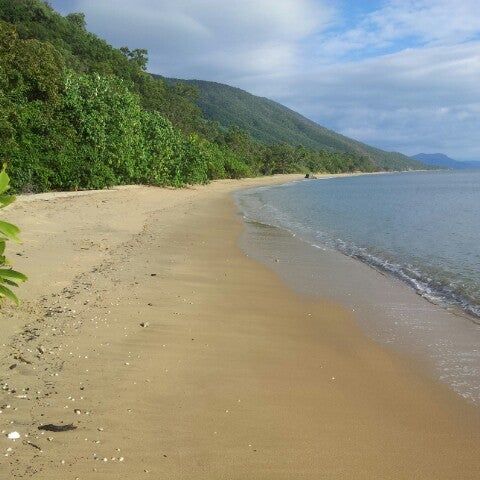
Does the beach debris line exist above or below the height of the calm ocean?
above

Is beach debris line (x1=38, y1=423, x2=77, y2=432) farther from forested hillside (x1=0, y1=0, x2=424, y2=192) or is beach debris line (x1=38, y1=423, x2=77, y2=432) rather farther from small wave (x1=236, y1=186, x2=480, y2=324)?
A: forested hillside (x1=0, y1=0, x2=424, y2=192)

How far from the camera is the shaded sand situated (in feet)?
11.6

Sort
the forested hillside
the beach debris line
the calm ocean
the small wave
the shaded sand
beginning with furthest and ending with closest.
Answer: the forested hillside
the calm ocean
the small wave
the beach debris line
the shaded sand

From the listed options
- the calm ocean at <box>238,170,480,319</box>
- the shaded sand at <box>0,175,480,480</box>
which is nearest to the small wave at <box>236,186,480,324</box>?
the calm ocean at <box>238,170,480,319</box>

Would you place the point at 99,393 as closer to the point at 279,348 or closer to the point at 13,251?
the point at 279,348

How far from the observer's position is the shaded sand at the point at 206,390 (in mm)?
3525

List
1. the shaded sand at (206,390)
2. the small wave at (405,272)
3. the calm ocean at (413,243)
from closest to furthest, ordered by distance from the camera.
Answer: the shaded sand at (206,390)
the small wave at (405,272)
the calm ocean at (413,243)

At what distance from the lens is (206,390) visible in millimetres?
4645

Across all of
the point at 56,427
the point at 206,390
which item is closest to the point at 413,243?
the point at 206,390

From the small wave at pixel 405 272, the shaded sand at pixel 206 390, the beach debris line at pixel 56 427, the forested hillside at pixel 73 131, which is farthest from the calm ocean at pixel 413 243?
the forested hillside at pixel 73 131

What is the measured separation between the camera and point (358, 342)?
649cm

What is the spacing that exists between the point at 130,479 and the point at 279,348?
293 cm

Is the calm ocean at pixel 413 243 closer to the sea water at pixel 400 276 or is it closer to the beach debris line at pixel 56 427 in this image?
the sea water at pixel 400 276

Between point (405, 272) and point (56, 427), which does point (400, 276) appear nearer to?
point (405, 272)
